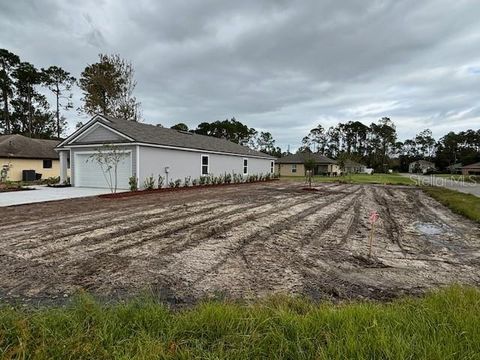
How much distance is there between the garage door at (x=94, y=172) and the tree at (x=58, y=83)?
99.7ft

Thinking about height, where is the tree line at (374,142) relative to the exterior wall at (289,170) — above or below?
Answer: above

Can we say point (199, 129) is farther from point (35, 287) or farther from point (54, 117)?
point (35, 287)

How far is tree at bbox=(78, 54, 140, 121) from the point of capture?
1131 inches

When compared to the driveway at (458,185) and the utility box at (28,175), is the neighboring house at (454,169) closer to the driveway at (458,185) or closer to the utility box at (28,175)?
the driveway at (458,185)

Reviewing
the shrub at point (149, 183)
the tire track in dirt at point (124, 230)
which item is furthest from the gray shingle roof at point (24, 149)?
the tire track in dirt at point (124, 230)

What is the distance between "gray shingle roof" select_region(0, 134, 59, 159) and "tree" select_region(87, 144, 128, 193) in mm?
9863

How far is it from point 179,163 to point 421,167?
82.6 meters

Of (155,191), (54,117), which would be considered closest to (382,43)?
(155,191)

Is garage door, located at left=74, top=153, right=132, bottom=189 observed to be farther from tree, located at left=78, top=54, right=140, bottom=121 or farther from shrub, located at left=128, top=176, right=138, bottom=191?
tree, located at left=78, top=54, right=140, bottom=121

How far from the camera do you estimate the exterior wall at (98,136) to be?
16.6 m

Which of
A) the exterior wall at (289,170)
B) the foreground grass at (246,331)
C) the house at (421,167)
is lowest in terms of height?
the foreground grass at (246,331)

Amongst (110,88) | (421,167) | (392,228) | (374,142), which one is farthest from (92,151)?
(421,167)

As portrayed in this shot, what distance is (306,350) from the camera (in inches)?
84.4

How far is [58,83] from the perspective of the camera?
4141 cm
